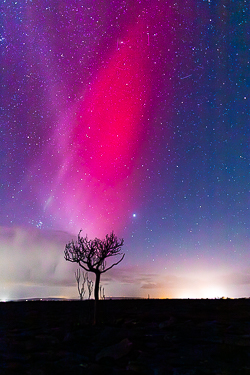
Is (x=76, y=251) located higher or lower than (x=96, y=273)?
higher
